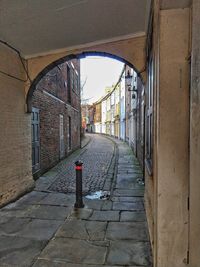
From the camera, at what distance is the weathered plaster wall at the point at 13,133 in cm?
536

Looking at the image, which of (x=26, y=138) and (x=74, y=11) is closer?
(x=74, y=11)

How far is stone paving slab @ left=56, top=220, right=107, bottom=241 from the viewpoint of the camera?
13.1ft

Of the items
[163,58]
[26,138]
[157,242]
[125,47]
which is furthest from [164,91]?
[26,138]

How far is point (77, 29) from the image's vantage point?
16.6 ft

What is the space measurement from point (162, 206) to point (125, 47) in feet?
13.6

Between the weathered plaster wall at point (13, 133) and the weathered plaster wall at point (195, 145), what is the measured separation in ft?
12.8

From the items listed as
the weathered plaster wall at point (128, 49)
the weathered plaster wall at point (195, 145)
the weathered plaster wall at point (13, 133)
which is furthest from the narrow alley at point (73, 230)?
the weathered plaster wall at point (128, 49)

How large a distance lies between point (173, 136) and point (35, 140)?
6053mm

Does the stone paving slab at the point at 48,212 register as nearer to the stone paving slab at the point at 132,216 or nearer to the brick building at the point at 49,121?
the stone paving slab at the point at 132,216

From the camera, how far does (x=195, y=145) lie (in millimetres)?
2518

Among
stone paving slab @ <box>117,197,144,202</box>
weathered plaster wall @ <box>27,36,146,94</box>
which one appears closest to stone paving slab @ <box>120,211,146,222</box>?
stone paving slab @ <box>117,197,144,202</box>

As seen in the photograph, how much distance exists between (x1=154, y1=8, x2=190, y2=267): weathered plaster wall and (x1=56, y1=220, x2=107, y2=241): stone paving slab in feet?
5.00

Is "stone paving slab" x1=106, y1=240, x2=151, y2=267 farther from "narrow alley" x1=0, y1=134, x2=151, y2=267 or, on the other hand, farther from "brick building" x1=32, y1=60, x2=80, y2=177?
"brick building" x1=32, y1=60, x2=80, y2=177

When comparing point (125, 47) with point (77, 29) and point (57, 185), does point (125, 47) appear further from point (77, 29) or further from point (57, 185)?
point (57, 185)
